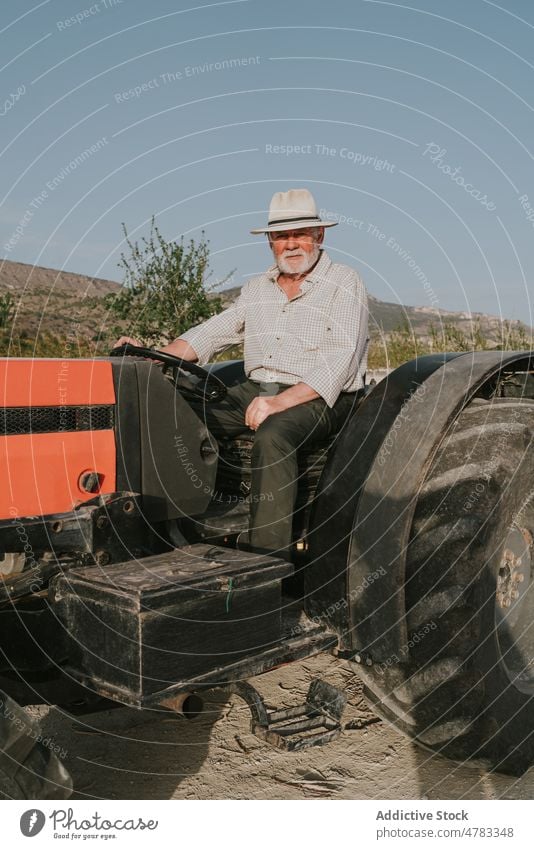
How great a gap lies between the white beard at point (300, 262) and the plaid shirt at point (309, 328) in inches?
1.3

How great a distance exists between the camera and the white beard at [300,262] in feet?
12.1

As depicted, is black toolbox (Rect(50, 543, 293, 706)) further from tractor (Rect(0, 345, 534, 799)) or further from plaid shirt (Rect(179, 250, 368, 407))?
plaid shirt (Rect(179, 250, 368, 407))

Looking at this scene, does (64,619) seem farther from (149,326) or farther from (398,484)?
(149,326)

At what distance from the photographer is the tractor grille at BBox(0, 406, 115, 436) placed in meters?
2.59

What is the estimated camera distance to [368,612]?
287cm

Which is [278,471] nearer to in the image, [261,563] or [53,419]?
[261,563]

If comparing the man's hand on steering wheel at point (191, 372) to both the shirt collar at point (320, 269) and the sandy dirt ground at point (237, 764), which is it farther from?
the sandy dirt ground at point (237, 764)

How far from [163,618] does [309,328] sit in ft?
5.35

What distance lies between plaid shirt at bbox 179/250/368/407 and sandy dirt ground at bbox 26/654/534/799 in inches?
52.5

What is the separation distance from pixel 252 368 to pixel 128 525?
1264mm

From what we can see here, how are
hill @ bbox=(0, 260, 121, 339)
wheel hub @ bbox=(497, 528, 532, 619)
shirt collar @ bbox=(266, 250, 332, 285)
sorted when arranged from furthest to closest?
hill @ bbox=(0, 260, 121, 339), shirt collar @ bbox=(266, 250, 332, 285), wheel hub @ bbox=(497, 528, 532, 619)

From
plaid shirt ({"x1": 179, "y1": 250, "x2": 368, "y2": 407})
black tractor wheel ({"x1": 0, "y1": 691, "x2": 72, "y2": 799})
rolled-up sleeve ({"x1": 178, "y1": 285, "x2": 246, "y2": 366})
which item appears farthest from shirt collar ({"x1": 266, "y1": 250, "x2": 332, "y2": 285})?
black tractor wheel ({"x1": 0, "y1": 691, "x2": 72, "y2": 799})

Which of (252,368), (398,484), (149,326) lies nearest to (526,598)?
(398,484)

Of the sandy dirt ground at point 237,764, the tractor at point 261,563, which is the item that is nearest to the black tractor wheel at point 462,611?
the tractor at point 261,563
